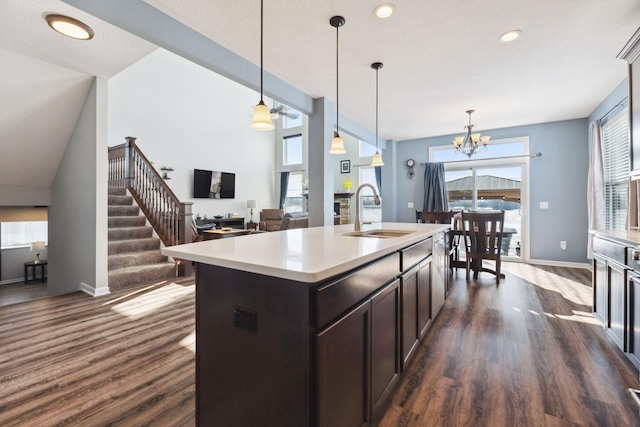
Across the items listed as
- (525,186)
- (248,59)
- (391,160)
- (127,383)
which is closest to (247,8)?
(248,59)

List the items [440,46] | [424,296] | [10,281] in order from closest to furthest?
1. [424,296]
2. [440,46]
3. [10,281]

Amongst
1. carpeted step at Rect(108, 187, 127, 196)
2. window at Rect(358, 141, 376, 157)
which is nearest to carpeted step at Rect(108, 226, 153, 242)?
carpeted step at Rect(108, 187, 127, 196)

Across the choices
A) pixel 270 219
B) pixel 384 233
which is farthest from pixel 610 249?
pixel 270 219

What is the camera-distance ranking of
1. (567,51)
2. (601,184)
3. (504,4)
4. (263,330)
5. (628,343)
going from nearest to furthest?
(263,330)
(628,343)
(504,4)
(567,51)
(601,184)

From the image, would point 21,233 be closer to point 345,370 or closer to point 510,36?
point 345,370

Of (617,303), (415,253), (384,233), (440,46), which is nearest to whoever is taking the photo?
(415,253)

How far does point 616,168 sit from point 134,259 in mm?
6923

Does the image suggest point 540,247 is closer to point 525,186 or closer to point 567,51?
point 525,186

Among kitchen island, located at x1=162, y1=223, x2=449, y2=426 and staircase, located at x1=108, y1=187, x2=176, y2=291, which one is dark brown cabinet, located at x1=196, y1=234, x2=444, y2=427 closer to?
kitchen island, located at x1=162, y1=223, x2=449, y2=426

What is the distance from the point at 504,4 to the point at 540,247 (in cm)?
482

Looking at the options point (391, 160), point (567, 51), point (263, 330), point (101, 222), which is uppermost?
point (567, 51)

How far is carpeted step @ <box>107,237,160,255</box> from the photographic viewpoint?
14.2 ft

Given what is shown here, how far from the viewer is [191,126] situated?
7820 mm

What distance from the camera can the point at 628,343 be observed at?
1961mm
